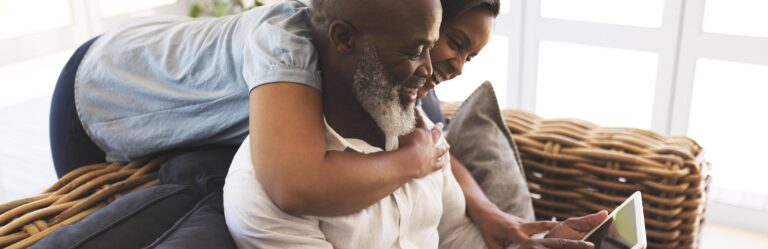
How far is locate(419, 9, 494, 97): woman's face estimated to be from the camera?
1136 mm

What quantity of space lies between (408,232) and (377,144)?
15cm

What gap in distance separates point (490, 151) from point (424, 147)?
0.37 metres

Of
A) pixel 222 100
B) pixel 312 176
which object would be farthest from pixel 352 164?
pixel 222 100

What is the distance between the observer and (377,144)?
1.15m

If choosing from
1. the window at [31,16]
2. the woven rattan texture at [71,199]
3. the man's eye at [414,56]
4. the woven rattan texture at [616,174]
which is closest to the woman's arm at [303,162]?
the man's eye at [414,56]

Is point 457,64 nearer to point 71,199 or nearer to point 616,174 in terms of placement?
point 616,174

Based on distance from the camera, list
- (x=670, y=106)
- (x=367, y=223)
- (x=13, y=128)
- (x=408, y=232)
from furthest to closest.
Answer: (x=670, y=106), (x=13, y=128), (x=408, y=232), (x=367, y=223)

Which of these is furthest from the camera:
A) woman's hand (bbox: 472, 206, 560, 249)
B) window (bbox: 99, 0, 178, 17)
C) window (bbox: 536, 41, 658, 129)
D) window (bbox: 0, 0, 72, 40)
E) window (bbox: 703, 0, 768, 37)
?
window (bbox: 536, 41, 658, 129)

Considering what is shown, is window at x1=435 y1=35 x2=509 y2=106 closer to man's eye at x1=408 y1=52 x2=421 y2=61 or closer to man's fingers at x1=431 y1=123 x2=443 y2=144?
man's fingers at x1=431 y1=123 x2=443 y2=144

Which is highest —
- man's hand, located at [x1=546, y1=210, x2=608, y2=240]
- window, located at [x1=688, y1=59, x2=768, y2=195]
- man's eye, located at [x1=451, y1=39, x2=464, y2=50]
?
man's eye, located at [x1=451, y1=39, x2=464, y2=50]

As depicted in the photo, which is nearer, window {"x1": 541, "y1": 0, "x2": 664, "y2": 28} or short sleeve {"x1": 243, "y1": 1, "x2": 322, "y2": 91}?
short sleeve {"x1": 243, "y1": 1, "x2": 322, "y2": 91}

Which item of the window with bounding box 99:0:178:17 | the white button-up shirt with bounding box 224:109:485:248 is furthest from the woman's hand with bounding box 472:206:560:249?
the window with bounding box 99:0:178:17

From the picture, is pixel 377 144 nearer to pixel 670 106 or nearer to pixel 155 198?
pixel 155 198

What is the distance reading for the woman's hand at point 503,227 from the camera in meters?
1.30
